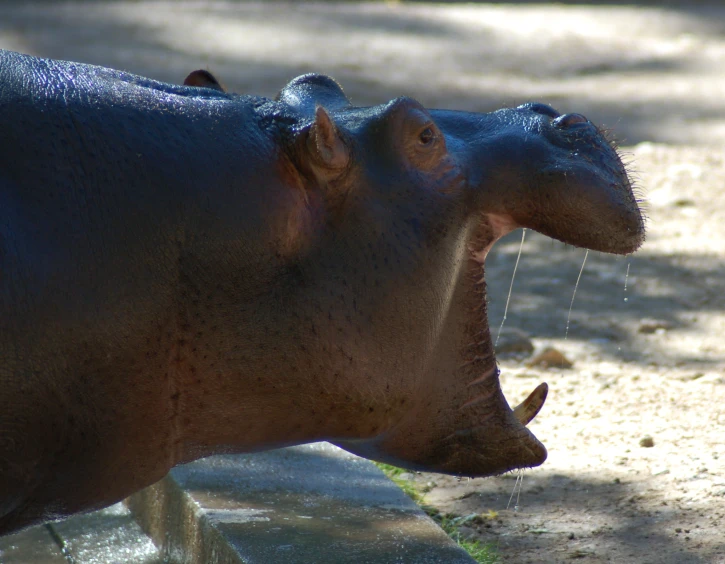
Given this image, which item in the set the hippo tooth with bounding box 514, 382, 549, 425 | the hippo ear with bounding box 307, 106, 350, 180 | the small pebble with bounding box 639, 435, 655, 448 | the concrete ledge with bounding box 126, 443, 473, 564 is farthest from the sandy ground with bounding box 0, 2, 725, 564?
the hippo ear with bounding box 307, 106, 350, 180

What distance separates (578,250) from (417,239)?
3.44 metres

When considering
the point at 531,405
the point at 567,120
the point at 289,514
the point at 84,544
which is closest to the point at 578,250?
the point at 289,514

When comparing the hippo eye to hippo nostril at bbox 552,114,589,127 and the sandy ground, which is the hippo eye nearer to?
hippo nostril at bbox 552,114,589,127

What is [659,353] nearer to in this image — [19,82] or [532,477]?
[532,477]

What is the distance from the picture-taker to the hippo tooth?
7.64ft

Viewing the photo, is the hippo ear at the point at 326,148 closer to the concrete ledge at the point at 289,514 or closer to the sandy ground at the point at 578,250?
the sandy ground at the point at 578,250

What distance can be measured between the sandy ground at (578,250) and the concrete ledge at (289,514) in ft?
0.96

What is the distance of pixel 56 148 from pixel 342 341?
0.58 m

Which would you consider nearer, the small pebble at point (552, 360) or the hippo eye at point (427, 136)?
the hippo eye at point (427, 136)

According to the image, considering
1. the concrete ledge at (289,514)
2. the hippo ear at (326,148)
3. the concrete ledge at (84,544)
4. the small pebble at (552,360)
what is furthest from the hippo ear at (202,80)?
the small pebble at (552,360)

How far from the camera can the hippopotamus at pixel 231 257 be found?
186cm

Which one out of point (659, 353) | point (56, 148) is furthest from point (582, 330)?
point (56, 148)

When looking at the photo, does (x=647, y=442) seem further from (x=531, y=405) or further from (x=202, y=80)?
(x=202, y=80)

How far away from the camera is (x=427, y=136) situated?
2.07 metres
